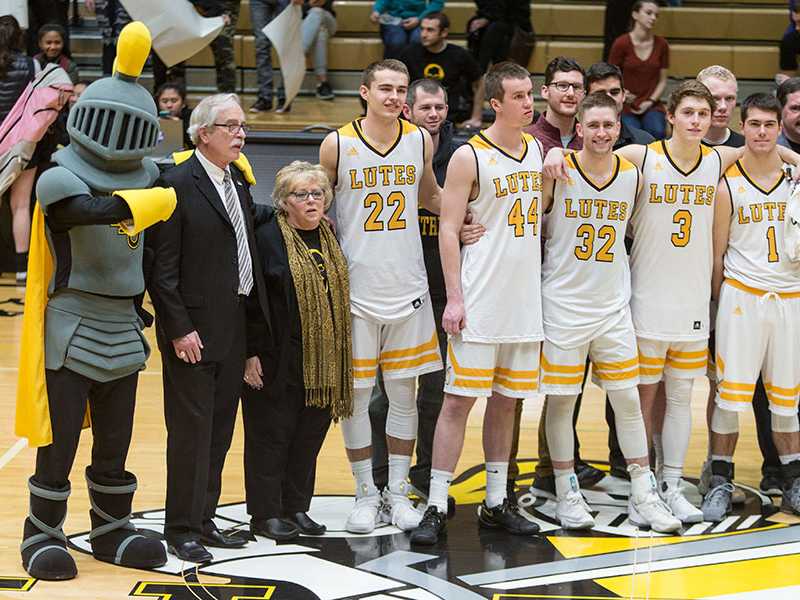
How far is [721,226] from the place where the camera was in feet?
17.3

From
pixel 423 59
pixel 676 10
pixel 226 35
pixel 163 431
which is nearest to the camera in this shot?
pixel 163 431

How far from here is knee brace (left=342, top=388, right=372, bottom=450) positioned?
200 inches

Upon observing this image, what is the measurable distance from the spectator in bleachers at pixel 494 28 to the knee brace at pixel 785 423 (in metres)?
5.58

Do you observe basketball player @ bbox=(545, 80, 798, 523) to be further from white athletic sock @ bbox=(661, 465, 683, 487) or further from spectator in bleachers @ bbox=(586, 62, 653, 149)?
spectator in bleachers @ bbox=(586, 62, 653, 149)

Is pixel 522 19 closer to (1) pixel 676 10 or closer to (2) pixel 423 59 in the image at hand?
(2) pixel 423 59

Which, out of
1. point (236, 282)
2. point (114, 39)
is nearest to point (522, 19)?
point (114, 39)

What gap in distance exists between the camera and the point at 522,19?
10562 millimetres

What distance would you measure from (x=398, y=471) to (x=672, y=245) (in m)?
1.40

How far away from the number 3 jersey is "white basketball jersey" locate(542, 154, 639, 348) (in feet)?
0.35

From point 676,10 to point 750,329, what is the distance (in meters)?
7.78

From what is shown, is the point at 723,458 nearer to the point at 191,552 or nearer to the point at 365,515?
the point at 365,515

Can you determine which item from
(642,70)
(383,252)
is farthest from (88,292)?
(642,70)

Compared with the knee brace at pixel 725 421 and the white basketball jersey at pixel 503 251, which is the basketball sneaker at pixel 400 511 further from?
the knee brace at pixel 725 421

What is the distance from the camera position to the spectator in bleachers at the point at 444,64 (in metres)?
9.23
